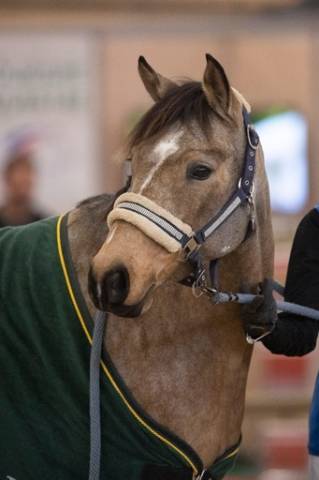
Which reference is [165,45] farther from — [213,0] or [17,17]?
[17,17]

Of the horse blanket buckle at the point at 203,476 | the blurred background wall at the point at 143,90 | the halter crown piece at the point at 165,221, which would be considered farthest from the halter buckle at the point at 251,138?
the blurred background wall at the point at 143,90

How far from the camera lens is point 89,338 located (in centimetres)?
339

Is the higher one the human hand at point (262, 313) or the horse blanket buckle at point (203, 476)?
the human hand at point (262, 313)

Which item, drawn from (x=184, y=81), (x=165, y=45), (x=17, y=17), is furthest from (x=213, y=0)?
(x=184, y=81)

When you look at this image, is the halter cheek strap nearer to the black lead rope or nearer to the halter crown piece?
the halter crown piece

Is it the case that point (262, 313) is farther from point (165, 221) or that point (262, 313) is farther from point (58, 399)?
point (58, 399)

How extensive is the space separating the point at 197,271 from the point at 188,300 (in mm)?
223

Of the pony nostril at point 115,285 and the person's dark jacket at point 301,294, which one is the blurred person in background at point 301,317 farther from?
the pony nostril at point 115,285

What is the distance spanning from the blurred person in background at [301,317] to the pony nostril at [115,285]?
0.50 metres

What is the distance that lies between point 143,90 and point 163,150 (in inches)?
165

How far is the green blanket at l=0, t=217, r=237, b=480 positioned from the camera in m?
3.38

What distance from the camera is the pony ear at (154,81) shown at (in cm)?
349

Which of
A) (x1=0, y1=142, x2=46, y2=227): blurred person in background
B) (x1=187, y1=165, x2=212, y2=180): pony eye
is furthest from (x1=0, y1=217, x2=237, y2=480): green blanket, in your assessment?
(x1=0, y1=142, x2=46, y2=227): blurred person in background

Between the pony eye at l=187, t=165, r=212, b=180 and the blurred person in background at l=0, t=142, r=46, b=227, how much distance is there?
8.85 feet
